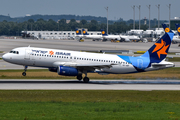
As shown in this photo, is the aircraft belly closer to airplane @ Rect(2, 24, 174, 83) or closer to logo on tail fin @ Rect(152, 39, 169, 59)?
airplane @ Rect(2, 24, 174, 83)

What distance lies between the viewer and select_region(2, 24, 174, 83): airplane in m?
45.9

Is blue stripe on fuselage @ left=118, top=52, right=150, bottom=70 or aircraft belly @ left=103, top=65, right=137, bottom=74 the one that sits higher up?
blue stripe on fuselage @ left=118, top=52, right=150, bottom=70

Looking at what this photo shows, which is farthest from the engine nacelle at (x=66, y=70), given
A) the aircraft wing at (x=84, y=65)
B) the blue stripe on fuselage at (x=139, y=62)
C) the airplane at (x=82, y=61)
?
the blue stripe on fuselage at (x=139, y=62)

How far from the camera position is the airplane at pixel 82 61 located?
45875mm
